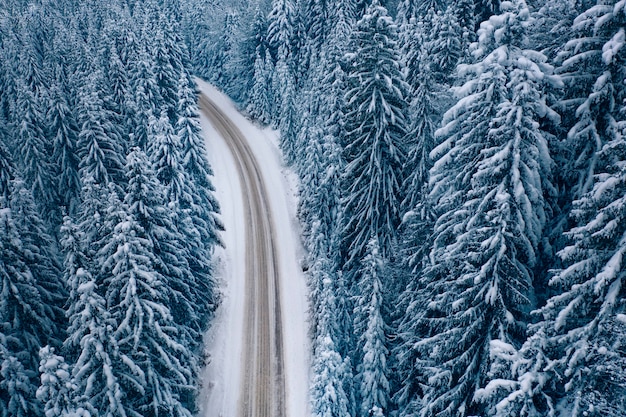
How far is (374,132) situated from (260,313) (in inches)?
721

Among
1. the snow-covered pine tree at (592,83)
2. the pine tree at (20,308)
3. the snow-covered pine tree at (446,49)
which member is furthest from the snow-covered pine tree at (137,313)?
A: the snow-covered pine tree at (446,49)

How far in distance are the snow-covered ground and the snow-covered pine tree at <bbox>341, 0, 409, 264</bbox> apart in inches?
348

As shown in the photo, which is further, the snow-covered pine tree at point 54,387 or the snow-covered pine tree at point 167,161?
the snow-covered pine tree at point 167,161

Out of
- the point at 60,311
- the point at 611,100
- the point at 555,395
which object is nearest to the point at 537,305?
the point at 555,395

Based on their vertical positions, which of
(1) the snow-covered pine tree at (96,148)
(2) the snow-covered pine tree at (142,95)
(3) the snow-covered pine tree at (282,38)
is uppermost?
(3) the snow-covered pine tree at (282,38)

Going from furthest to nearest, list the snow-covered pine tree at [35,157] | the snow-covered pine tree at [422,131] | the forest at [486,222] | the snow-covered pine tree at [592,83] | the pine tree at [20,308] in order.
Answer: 1. the snow-covered pine tree at [35,157]
2. the snow-covered pine tree at [422,131]
3. the pine tree at [20,308]
4. the snow-covered pine tree at [592,83]
5. the forest at [486,222]

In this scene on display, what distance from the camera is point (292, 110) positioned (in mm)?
54250

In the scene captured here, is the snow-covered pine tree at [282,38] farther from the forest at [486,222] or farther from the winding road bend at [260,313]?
the forest at [486,222]

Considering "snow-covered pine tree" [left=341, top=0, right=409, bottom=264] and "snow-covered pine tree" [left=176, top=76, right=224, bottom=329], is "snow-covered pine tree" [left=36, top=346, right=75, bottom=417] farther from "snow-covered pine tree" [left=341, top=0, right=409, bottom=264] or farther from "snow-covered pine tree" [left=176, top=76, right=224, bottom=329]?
"snow-covered pine tree" [left=341, top=0, right=409, bottom=264]

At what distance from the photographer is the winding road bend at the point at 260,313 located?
31859mm

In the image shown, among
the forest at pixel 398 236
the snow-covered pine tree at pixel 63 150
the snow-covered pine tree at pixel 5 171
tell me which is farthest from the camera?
the snow-covered pine tree at pixel 63 150

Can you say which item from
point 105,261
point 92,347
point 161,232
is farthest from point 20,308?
point 161,232

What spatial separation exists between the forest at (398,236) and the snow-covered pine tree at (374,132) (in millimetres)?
154

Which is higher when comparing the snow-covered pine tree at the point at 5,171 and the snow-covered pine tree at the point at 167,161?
the snow-covered pine tree at the point at 167,161
